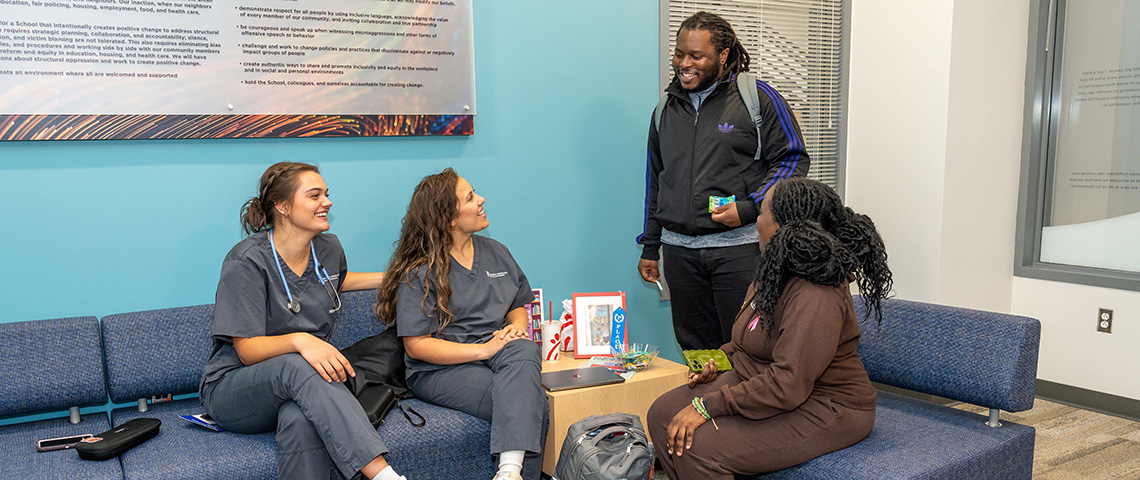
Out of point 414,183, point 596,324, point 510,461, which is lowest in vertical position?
point 510,461

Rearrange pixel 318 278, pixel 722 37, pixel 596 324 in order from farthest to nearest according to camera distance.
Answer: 1. pixel 596 324
2. pixel 722 37
3. pixel 318 278

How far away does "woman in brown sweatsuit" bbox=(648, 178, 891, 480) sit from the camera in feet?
6.66

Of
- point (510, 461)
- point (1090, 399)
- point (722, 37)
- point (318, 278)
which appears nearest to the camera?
point (510, 461)

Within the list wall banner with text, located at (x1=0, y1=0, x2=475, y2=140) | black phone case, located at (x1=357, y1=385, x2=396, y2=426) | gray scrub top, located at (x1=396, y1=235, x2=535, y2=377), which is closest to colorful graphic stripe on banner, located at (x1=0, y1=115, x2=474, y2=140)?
wall banner with text, located at (x1=0, y1=0, x2=475, y2=140)

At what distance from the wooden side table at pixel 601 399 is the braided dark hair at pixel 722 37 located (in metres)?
1.13

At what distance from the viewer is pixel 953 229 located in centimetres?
371

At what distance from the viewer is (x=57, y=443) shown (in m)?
2.29

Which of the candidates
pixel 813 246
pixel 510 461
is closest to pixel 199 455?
pixel 510 461

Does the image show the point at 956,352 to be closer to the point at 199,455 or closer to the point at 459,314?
the point at 459,314

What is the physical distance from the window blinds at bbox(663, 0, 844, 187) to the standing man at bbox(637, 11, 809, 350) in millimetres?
859

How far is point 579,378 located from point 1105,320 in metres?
2.55

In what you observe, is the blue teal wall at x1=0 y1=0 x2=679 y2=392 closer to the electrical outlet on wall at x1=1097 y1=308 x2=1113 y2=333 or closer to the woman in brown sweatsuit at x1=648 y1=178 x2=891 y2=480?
the woman in brown sweatsuit at x1=648 y1=178 x2=891 y2=480

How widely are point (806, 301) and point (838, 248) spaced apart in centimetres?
17

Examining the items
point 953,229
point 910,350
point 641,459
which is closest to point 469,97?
point 641,459
